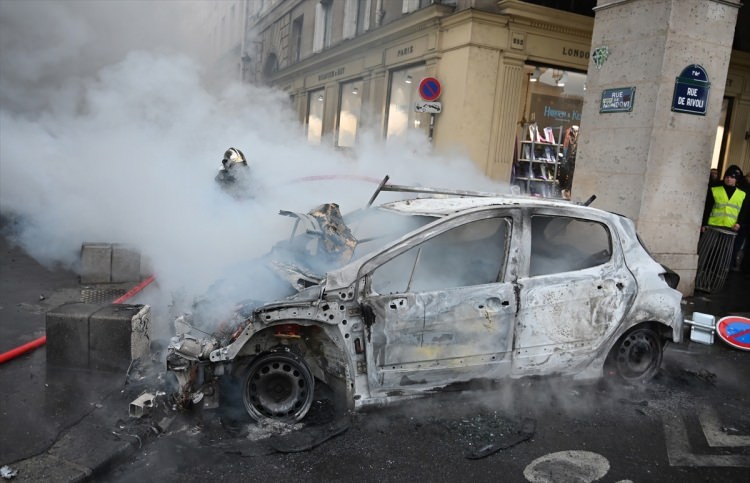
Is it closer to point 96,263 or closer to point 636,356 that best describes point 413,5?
point 96,263

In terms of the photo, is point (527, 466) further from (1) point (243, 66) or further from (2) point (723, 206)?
(1) point (243, 66)

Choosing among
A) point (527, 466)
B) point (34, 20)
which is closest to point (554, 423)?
point (527, 466)

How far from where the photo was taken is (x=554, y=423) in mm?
4039

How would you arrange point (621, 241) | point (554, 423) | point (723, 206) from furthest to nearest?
point (723, 206), point (621, 241), point (554, 423)

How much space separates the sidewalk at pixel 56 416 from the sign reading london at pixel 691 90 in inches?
132

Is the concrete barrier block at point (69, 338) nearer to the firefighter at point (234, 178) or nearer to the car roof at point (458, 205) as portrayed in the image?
the car roof at point (458, 205)

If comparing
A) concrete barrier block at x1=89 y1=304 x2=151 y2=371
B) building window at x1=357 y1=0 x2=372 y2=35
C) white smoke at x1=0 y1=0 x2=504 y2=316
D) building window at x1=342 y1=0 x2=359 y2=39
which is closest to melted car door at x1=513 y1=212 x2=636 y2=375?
white smoke at x1=0 y1=0 x2=504 y2=316

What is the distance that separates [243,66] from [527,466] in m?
31.2

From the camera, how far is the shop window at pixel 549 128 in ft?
38.8

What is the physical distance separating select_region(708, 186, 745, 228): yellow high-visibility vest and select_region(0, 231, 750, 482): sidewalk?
132 inches

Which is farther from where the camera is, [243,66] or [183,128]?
[243,66]

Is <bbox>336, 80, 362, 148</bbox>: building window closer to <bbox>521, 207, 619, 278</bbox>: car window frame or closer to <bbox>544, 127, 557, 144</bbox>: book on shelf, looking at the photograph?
<bbox>544, 127, 557, 144</bbox>: book on shelf

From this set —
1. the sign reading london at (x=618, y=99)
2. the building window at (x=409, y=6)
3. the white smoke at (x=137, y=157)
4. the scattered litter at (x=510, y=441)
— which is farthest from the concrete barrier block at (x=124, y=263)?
the building window at (x=409, y=6)

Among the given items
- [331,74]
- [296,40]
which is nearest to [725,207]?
[331,74]
